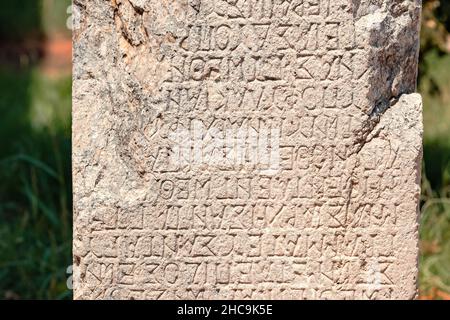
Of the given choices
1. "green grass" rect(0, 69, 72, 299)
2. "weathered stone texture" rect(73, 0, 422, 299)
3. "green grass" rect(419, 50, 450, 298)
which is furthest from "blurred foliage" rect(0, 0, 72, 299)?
"green grass" rect(419, 50, 450, 298)

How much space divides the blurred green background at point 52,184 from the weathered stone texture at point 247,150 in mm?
759

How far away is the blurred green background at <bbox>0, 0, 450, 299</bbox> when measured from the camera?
158 inches

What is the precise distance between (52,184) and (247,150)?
2.01 m

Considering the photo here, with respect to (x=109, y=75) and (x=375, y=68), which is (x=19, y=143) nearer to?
(x=109, y=75)

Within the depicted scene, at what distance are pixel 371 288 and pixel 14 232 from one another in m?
1.92

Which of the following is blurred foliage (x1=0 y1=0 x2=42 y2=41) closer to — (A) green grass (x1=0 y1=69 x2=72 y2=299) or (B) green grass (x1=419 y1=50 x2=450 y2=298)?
(A) green grass (x1=0 y1=69 x2=72 y2=299)

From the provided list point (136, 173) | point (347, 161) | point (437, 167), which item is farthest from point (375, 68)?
point (437, 167)

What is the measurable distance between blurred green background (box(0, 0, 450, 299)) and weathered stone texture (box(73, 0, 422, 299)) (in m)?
0.76

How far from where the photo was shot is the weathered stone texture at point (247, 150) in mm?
2996

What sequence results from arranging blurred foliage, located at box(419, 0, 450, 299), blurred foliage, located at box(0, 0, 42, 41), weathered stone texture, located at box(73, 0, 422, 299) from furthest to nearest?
blurred foliage, located at box(0, 0, 42, 41), blurred foliage, located at box(419, 0, 450, 299), weathered stone texture, located at box(73, 0, 422, 299)

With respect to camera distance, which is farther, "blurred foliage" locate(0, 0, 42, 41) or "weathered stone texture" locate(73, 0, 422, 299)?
"blurred foliage" locate(0, 0, 42, 41)

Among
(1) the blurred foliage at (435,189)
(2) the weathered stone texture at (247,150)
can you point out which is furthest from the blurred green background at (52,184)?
(2) the weathered stone texture at (247,150)

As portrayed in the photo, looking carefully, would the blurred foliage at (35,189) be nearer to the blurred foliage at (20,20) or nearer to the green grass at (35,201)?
the green grass at (35,201)
